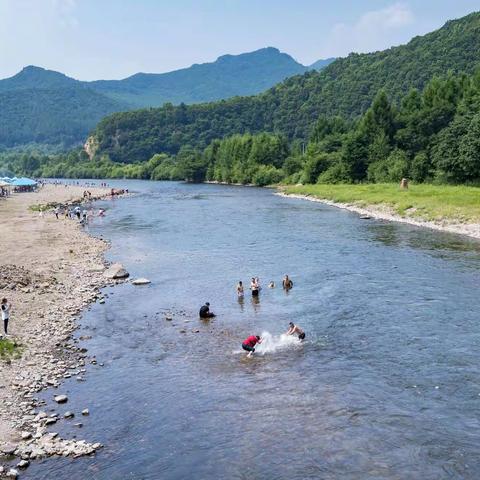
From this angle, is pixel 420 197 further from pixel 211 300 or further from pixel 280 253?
pixel 211 300

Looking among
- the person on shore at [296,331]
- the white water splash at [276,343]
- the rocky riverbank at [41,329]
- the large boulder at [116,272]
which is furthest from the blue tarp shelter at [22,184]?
the person on shore at [296,331]

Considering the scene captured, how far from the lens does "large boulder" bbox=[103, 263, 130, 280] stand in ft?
159

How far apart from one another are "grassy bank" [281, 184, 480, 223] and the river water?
2134cm

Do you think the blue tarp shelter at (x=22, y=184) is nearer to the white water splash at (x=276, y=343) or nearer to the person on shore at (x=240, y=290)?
the person on shore at (x=240, y=290)

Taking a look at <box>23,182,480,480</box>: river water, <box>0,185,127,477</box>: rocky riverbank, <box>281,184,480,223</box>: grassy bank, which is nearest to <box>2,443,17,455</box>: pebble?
<box>0,185,127,477</box>: rocky riverbank

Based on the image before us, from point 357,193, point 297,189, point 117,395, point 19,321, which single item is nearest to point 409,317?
point 117,395

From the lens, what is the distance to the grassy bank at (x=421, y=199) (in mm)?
74625

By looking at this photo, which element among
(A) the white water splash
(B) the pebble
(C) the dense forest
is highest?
(C) the dense forest

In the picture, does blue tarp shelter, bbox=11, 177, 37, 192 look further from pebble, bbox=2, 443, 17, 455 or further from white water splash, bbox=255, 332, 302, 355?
pebble, bbox=2, 443, 17, 455

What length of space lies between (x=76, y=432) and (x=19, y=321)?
1414 centimetres

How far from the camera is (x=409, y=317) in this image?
3547cm

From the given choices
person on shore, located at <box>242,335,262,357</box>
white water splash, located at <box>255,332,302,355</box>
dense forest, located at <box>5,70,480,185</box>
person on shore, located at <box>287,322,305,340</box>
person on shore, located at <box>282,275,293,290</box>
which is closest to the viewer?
person on shore, located at <box>242,335,262,357</box>

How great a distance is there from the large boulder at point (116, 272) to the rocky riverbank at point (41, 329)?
596 millimetres

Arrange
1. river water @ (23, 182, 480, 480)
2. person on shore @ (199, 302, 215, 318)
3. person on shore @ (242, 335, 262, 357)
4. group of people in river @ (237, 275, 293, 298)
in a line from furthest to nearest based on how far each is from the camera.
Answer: group of people in river @ (237, 275, 293, 298) → person on shore @ (199, 302, 215, 318) → person on shore @ (242, 335, 262, 357) → river water @ (23, 182, 480, 480)
